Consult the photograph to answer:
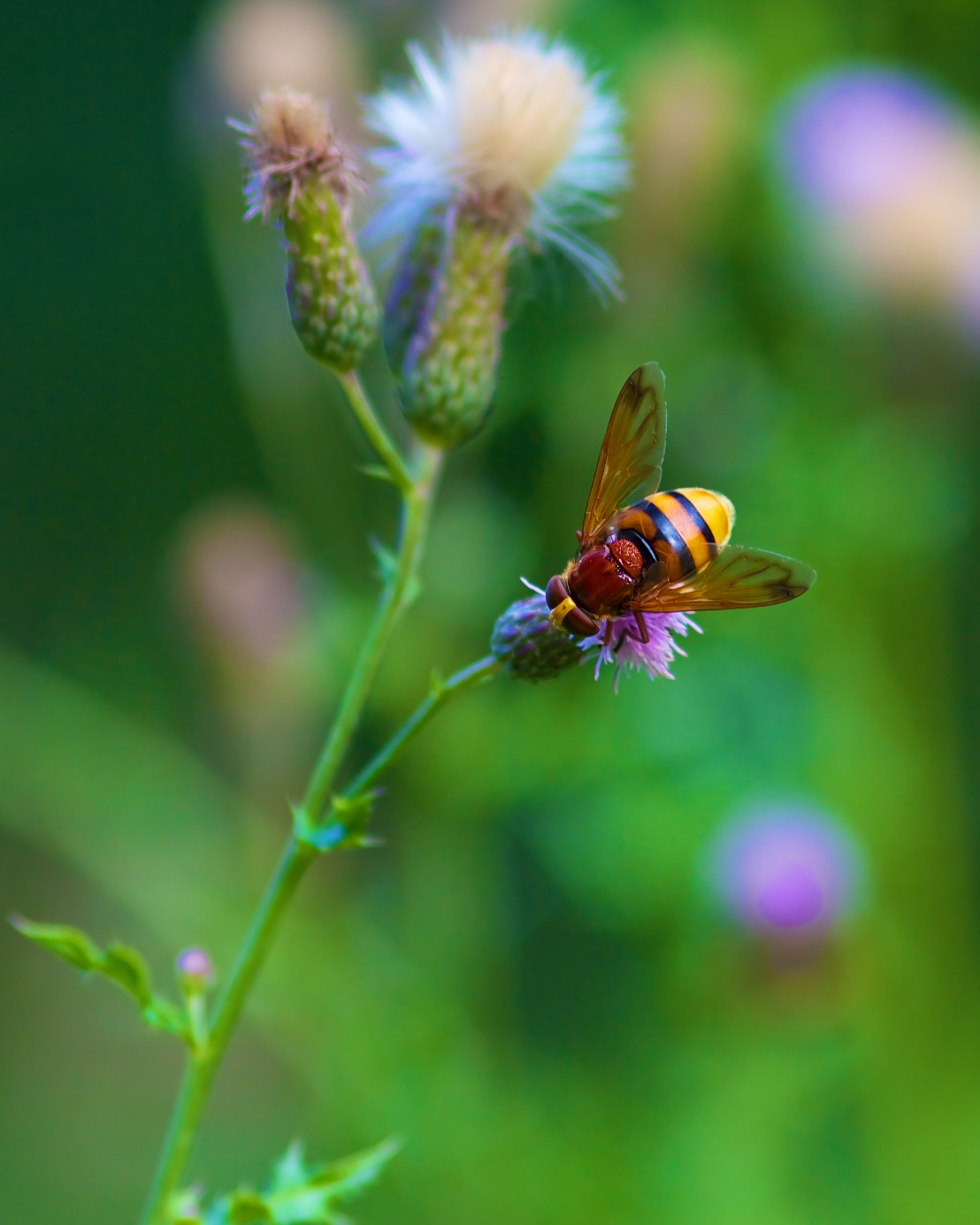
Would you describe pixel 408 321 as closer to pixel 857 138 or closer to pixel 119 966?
pixel 119 966

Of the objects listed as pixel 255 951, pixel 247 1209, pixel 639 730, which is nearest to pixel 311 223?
pixel 255 951

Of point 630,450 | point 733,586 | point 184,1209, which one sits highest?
point 630,450

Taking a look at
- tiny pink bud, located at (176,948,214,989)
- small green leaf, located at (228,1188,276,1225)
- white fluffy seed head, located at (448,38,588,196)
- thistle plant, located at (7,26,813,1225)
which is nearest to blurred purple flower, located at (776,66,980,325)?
thistle plant, located at (7,26,813,1225)

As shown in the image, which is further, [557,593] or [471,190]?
[471,190]

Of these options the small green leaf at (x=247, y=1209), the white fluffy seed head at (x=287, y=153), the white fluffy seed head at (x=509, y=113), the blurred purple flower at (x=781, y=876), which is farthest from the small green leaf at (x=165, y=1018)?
the blurred purple flower at (x=781, y=876)

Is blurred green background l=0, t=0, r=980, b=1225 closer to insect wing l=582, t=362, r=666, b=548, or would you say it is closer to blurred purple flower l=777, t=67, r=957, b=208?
blurred purple flower l=777, t=67, r=957, b=208

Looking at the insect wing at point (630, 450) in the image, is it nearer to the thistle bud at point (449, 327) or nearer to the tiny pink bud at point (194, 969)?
the thistle bud at point (449, 327)

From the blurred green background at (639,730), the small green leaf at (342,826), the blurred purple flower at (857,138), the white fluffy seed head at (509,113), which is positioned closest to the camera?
the small green leaf at (342,826)
